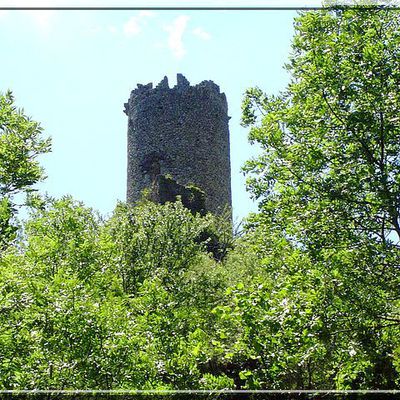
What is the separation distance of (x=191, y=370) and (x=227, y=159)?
24.4m

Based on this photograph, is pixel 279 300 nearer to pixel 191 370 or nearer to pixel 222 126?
pixel 191 370

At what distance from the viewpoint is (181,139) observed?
29.8 metres

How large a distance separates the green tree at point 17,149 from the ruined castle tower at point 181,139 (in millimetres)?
16019

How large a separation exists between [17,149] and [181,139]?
60.3 feet

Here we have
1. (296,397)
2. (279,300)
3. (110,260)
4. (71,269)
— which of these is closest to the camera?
(279,300)

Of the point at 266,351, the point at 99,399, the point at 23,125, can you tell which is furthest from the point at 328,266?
the point at 23,125

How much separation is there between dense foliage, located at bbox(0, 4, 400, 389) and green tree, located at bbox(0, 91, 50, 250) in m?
1.85

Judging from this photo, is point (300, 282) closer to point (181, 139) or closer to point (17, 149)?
point (17, 149)

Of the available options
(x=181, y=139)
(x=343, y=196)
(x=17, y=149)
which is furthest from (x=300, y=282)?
(x=181, y=139)

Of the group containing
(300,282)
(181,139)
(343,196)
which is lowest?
(300,282)

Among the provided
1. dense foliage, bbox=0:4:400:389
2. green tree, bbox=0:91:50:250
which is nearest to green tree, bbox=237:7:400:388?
dense foliage, bbox=0:4:400:389

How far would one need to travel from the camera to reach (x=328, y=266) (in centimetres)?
795

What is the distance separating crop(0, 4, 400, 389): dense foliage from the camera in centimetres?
705

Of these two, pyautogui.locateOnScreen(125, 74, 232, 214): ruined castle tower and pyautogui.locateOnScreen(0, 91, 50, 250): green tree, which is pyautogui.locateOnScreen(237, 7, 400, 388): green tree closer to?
pyautogui.locateOnScreen(0, 91, 50, 250): green tree
